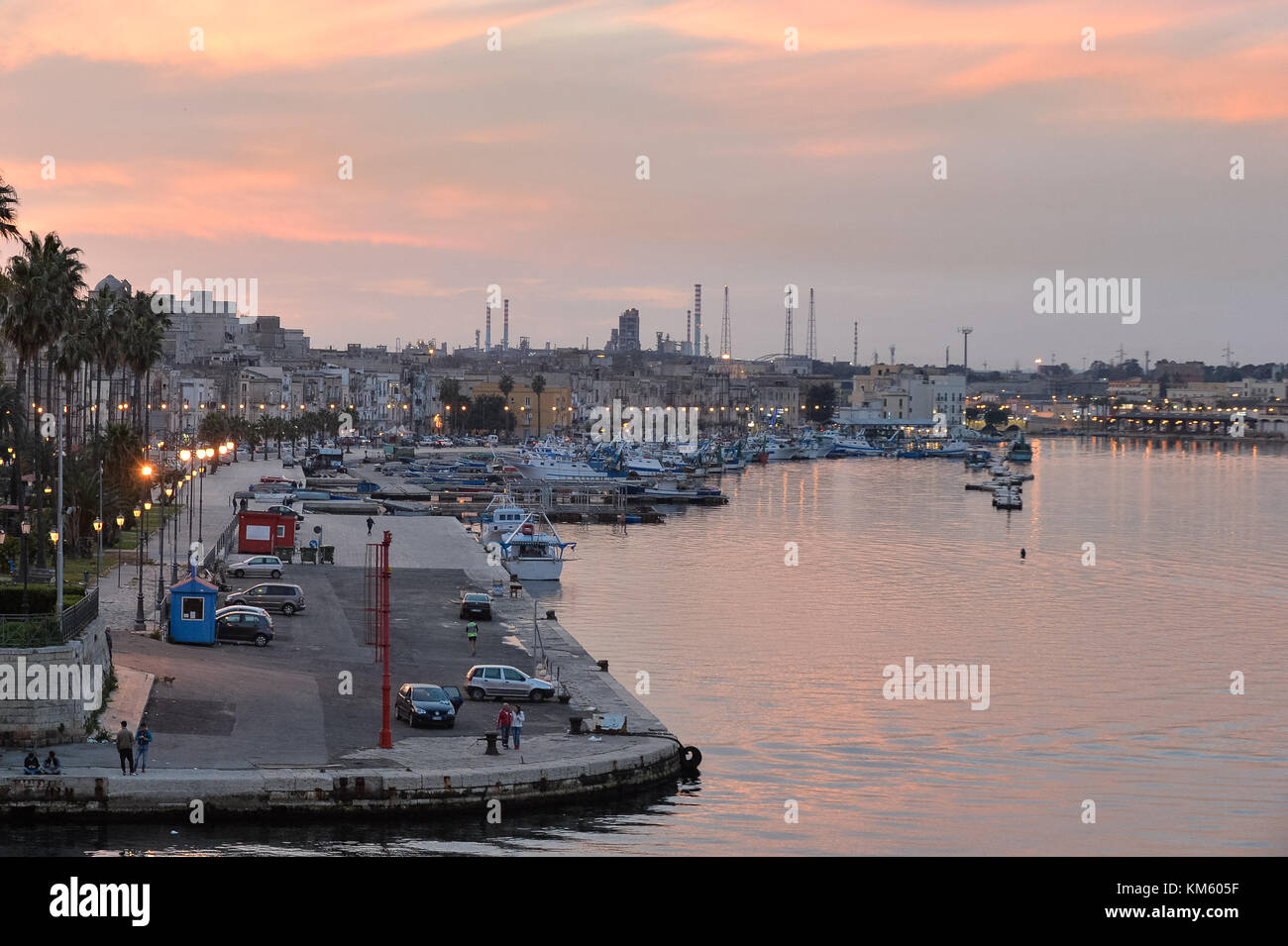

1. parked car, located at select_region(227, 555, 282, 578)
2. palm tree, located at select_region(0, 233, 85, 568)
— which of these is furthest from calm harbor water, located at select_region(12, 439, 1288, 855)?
palm tree, located at select_region(0, 233, 85, 568)

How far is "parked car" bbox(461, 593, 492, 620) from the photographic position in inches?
1973

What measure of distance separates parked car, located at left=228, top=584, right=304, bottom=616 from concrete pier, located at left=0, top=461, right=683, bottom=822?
68cm

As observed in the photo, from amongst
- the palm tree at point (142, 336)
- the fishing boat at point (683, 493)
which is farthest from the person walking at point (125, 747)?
the fishing boat at point (683, 493)

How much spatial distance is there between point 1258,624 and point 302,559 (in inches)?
1468

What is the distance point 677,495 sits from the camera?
421 ft

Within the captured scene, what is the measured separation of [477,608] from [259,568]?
955cm

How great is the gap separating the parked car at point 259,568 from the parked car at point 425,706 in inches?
906

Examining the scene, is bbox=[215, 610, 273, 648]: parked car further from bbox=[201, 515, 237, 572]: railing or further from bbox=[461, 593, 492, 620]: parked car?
bbox=[201, 515, 237, 572]: railing

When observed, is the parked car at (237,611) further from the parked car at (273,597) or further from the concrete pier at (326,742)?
the parked car at (273,597)

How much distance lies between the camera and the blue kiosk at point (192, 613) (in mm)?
39656

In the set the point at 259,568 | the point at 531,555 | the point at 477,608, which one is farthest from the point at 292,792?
the point at 531,555
